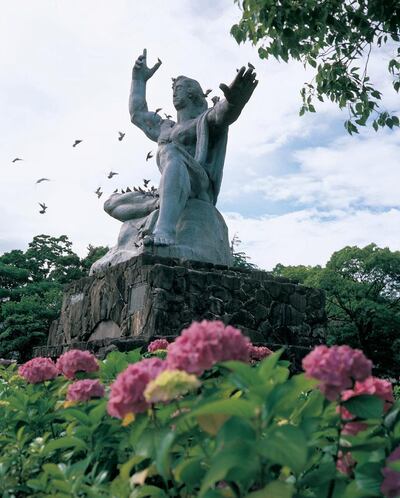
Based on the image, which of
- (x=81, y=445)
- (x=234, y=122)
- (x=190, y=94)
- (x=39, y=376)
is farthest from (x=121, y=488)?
(x=190, y=94)

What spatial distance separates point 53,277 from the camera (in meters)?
19.5

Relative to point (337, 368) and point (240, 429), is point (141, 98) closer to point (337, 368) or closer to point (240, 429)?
point (337, 368)

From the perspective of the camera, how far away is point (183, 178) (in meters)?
6.05

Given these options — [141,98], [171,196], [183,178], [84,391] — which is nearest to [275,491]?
[84,391]

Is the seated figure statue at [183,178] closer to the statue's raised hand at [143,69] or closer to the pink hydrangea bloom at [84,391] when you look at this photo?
the statue's raised hand at [143,69]

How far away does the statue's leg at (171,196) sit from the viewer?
19.0ft

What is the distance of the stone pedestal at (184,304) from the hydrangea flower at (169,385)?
3524 millimetres

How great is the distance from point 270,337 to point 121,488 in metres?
4.55

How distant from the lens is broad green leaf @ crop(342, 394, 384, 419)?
1180 mm

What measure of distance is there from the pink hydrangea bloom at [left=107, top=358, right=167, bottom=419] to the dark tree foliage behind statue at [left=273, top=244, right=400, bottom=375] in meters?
14.9

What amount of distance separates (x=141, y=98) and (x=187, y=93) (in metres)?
0.78

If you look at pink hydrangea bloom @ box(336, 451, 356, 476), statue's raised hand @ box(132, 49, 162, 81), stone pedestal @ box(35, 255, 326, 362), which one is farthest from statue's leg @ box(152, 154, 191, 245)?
pink hydrangea bloom @ box(336, 451, 356, 476)

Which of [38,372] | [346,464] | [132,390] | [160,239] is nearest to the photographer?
[132,390]

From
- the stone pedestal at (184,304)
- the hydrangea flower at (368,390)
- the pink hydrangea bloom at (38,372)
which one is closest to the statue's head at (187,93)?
the stone pedestal at (184,304)
